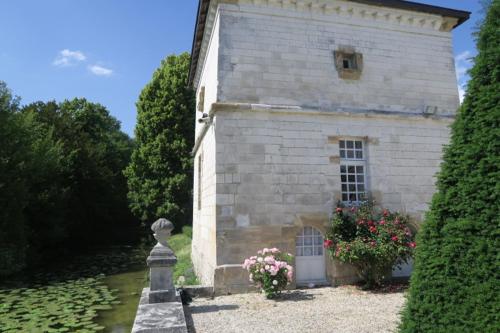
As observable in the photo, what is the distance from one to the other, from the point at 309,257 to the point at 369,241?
127 cm

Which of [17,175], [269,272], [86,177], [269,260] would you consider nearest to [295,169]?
[269,260]

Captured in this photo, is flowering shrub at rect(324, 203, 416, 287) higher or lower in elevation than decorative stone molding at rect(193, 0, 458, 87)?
lower

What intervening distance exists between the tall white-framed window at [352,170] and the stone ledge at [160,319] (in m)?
4.43

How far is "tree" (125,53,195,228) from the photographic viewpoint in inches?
711

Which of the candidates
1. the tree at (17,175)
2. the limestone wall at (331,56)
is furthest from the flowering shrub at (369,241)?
the tree at (17,175)

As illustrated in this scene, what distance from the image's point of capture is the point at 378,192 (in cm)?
757

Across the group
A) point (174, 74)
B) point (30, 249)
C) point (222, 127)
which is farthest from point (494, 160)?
point (174, 74)

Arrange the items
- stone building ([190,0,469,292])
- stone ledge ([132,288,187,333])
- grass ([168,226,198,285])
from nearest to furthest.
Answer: stone ledge ([132,288,187,333])
stone building ([190,0,469,292])
grass ([168,226,198,285])

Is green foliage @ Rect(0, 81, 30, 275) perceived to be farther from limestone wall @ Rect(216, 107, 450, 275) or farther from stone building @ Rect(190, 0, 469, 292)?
limestone wall @ Rect(216, 107, 450, 275)

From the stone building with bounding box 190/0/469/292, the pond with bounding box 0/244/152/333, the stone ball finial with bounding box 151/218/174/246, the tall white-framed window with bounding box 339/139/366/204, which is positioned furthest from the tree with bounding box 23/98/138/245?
the tall white-framed window with bounding box 339/139/366/204

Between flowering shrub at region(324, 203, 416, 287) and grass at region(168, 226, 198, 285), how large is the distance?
4.06 metres

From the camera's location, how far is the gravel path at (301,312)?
15.1 ft

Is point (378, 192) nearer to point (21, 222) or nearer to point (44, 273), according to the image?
point (44, 273)

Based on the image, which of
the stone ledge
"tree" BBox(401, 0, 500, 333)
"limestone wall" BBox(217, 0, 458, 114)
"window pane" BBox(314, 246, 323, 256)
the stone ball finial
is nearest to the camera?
"tree" BBox(401, 0, 500, 333)
